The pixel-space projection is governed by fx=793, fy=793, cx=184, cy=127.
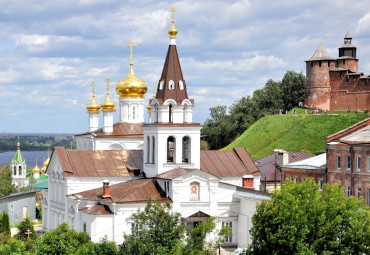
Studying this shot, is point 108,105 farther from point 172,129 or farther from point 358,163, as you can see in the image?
point 358,163

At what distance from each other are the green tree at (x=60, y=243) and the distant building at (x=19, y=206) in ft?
67.8

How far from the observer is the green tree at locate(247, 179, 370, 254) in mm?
24125

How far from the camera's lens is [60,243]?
27984mm

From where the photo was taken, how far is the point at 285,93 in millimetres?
78938

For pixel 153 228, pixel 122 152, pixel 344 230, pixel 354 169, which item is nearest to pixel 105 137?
pixel 122 152

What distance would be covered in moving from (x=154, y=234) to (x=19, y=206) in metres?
25.4

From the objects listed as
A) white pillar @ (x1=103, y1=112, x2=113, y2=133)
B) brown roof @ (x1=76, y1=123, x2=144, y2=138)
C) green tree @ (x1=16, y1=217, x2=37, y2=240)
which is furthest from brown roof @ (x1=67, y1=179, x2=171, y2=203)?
white pillar @ (x1=103, y1=112, x2=113, y2=133)

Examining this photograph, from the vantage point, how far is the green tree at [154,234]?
25.6 m

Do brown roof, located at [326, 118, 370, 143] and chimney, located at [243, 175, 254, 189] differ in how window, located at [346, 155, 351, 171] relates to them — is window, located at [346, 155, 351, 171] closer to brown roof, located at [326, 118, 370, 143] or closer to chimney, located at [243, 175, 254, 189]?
brown roof, located at [326, 118, 370, 143]

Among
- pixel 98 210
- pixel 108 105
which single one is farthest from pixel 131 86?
pixel 98 210

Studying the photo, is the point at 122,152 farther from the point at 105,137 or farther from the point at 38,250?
the point at 38,250

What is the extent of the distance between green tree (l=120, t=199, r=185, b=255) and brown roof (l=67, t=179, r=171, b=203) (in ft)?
15.6

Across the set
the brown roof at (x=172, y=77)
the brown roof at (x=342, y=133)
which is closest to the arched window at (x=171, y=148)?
the brown roof at (x=172, y=77)

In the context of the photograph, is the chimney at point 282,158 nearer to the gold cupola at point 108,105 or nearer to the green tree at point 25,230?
the gold cupola at point 108,105
